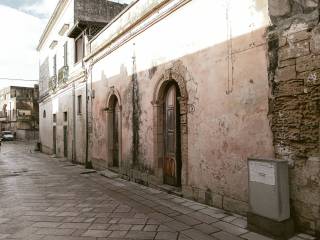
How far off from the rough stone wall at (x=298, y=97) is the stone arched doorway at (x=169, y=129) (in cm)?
250

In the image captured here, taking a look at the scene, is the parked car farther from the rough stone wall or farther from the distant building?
the rough stone wall

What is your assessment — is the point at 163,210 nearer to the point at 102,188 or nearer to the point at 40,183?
the point at 102,188

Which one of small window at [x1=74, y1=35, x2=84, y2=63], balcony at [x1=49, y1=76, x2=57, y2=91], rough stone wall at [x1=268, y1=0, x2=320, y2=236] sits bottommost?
rough stone wall at [x1=268, y1=0, x2=320, y2=236]

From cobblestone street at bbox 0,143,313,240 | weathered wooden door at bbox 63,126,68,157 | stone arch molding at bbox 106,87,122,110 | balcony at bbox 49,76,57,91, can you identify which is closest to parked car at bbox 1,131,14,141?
balcony at bbox 49,76,57,91

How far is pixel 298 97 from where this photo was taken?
437 cm

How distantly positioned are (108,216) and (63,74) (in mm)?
13018

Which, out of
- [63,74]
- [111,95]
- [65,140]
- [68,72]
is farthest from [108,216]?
[63,74]

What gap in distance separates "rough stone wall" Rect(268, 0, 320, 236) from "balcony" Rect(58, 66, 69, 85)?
13.5 meters

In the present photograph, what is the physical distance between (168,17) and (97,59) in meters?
5.31

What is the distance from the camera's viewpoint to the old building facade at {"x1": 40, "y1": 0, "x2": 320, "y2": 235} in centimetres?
A: 432

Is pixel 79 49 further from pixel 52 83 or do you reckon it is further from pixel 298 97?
pixel 298 97

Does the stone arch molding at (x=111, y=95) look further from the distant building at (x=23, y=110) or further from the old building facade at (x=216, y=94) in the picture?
the distant building at (x=23, y=110)

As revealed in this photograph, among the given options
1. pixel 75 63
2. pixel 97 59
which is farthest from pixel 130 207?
pixel 75 63

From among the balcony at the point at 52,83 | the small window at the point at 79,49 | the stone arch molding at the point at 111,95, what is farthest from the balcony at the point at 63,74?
the stone arch molding at the point at 111,95
